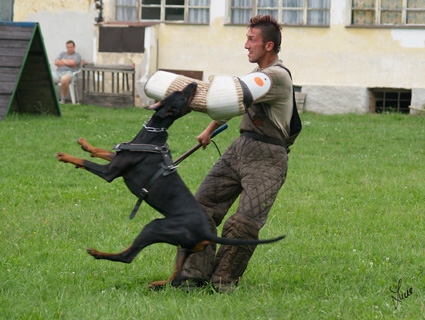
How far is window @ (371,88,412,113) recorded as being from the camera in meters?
22.4

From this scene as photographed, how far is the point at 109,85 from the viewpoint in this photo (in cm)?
2306

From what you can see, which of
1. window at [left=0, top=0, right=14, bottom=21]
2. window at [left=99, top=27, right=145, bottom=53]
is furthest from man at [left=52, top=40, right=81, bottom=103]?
window at [left=0, top=0, right=14, bottom=21]

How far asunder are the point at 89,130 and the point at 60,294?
10.5m

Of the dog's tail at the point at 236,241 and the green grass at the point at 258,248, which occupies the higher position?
the dog's tail at the point at 236,241

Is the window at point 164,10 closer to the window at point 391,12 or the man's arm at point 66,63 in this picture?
the man's arm at point 66,63

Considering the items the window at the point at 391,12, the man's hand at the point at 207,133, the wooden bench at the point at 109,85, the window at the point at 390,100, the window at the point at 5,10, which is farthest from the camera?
the window at the point at 390,100

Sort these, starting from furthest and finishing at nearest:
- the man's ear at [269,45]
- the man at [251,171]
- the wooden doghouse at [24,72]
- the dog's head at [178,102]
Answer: the wooden doghouse at [24,72] → the man's ear at [269,45] → the man at [251,171] → the dog's head at [178,102]

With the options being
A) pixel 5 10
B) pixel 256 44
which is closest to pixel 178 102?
pixel 256 44

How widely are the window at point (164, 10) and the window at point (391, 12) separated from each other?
3757mm

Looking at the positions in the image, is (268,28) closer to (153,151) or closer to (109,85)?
(153,151)

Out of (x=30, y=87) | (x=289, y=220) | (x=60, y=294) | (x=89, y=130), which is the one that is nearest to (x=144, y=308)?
(x=60, y=294)

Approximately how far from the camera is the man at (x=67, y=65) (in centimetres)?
2266
